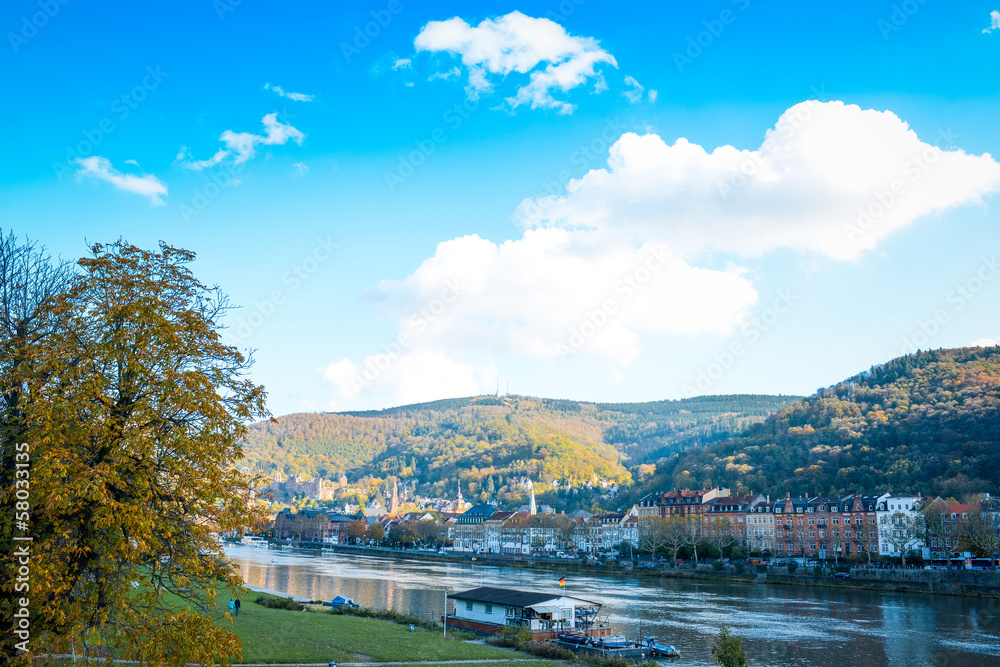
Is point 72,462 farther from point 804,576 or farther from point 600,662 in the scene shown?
point 804,576

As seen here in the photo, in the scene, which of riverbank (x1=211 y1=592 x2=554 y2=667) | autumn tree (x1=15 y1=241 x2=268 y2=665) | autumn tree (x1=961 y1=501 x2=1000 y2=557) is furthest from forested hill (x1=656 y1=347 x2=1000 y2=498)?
autumn tree (x1=15 y1=241 x2=268 y2=665)

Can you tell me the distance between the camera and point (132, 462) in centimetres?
1223

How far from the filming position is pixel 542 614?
39594 millimetres

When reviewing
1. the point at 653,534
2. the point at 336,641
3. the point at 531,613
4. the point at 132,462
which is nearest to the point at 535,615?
the point at 531,613

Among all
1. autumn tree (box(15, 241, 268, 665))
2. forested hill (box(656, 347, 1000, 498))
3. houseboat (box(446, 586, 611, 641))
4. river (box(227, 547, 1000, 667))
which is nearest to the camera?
autumn tree (box(15, 241, 268, 665))

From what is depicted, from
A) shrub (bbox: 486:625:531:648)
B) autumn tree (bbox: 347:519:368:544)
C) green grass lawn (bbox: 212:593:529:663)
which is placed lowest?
autumn tree (bbox: 347:519:368:544)

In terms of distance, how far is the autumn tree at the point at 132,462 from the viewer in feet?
38.1

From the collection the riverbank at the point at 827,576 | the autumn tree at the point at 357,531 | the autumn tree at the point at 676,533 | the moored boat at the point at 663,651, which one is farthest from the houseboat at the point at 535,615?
the autumn tree at the point at 357,531

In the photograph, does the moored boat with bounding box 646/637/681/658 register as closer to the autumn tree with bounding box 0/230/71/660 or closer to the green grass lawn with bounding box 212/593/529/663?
the green grass lawn with bounding box 212/593/529/663

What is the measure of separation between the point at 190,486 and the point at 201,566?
1.35 m

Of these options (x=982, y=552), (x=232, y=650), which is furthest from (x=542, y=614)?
(x=982, y=552)

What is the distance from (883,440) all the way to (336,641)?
373 feet

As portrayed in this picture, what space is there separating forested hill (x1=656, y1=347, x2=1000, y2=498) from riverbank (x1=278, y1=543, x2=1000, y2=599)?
3131 cm

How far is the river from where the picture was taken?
121 feet
